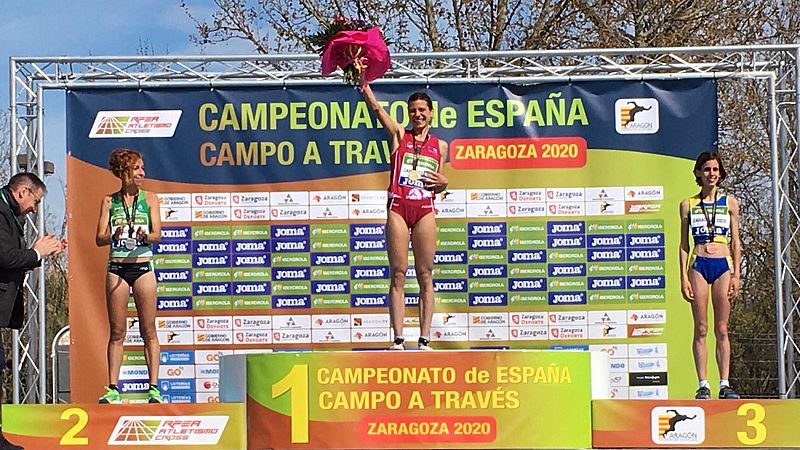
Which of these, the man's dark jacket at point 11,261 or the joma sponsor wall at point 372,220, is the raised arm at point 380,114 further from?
the man's dark jacket at point 11,261

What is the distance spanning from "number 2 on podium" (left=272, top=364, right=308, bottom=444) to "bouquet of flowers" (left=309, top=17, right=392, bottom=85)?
1.80 metres

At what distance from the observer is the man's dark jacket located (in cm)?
593

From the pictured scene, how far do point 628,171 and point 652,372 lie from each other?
61.1 inches

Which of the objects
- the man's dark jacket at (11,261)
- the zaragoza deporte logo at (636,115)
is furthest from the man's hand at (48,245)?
the zaragoza deporte logo at (636,115)

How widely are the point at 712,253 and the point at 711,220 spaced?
8.6 inches

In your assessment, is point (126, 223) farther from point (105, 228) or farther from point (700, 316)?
point (700, 316)

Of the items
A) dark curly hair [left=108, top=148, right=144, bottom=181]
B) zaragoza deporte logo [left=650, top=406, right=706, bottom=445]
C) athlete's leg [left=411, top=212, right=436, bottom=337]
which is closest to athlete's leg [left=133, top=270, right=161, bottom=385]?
dark curly hair [left=108, top=148, right=144, bottom=181]

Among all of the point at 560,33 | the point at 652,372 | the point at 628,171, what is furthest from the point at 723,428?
the point at 560,33

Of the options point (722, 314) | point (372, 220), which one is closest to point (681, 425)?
point (722, 314)

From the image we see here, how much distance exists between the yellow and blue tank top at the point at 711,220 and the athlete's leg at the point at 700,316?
260 millimetres

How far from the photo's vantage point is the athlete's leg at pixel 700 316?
7.51 meters

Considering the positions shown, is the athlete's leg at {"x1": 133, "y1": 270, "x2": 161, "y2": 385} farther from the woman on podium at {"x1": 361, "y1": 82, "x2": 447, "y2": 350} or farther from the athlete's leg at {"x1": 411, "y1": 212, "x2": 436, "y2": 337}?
the athlete's leg at {"x1": 411, "y1": 212, "x2": 436, "y2": 337}

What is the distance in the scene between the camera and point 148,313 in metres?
7.29

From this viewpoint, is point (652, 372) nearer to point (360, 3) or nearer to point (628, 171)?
point (628, 171)
